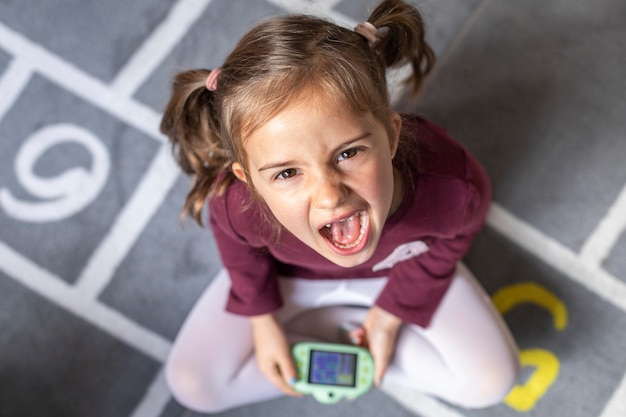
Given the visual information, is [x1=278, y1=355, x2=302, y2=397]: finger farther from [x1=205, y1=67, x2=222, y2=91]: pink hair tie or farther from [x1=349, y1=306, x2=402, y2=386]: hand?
[x1=205, y1=67, x2=222, y2=91]: pink hair tie

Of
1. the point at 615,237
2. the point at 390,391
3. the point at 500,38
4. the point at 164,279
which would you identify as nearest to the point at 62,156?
the point at 164,279

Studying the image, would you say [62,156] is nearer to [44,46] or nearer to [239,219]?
[44,46]

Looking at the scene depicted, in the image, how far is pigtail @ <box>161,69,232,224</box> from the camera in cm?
64

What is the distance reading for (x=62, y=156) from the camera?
102 cm

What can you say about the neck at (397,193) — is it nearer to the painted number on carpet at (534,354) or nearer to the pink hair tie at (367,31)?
the pink hair tie at (367,31)

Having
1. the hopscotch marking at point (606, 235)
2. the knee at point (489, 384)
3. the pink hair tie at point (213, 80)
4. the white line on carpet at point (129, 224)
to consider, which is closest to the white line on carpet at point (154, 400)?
the white line on carpet at point (129, 224)

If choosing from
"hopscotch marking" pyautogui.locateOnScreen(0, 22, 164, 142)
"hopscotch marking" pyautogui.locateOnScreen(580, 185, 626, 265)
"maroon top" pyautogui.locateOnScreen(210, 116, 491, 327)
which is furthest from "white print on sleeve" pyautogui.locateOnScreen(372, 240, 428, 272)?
"hopscotch marking" pyautogui.locateOnScreen(0, 22, 164, 142)

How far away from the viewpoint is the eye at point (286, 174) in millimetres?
513

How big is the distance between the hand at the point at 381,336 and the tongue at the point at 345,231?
0.23m

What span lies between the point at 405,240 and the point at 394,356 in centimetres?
21

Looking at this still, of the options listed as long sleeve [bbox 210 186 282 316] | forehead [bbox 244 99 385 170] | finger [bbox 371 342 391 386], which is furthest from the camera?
finger [bbox 371 342 391 386]

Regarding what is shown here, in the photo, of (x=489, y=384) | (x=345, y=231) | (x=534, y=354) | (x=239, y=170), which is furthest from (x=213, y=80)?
(x=534, y=354)

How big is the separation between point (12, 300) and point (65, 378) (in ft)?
0.49

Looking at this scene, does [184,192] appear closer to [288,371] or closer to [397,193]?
[288,371]
